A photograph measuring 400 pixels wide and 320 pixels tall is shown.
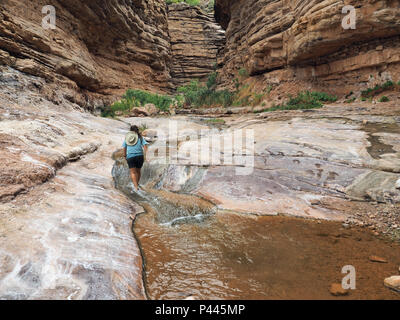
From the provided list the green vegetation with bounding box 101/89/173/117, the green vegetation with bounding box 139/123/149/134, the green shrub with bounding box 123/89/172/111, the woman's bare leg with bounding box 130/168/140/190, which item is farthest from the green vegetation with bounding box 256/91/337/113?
the woman's bare leg with bounding box 130/168/140/190

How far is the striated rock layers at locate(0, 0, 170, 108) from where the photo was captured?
9.12 metres

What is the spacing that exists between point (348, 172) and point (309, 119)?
3.52m

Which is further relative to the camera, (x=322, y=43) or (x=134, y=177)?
(x=322, y=43)

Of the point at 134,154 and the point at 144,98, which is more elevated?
the point at 144,98

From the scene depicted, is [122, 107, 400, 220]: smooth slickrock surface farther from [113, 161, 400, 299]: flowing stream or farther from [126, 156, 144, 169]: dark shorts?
[126, 156, 144, 169]: dark shorts

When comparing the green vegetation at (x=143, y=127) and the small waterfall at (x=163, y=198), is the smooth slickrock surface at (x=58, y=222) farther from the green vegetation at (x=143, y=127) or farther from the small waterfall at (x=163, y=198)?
the green vegetation at (x=143, y=127)

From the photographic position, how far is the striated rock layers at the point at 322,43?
8320 mm

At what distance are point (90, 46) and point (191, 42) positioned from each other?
12.6m

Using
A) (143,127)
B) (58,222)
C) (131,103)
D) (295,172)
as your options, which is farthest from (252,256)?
(131,103)

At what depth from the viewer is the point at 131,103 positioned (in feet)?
47.2

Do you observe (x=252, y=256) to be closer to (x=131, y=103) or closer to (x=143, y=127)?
(x=143, y=127)

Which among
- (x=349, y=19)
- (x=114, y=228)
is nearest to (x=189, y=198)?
(x=114, y=228)

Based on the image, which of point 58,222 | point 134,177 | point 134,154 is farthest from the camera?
point 134,177
